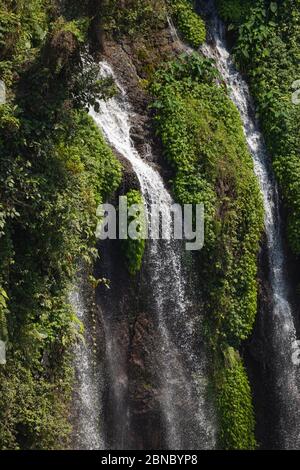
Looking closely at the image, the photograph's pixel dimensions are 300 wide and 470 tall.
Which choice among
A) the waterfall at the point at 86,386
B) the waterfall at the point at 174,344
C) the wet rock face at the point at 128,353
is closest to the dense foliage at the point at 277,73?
the waterfall at the point at 174,344

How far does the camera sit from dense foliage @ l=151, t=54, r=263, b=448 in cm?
1842

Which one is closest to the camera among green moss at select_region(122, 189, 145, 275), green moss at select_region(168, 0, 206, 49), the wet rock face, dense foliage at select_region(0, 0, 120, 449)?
dense foliage at select_region(0, 0, 120, 449)

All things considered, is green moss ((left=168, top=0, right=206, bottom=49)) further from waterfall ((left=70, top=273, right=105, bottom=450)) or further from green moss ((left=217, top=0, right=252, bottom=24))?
waterfall ((left=70, top=273, right=105, bottom=450))

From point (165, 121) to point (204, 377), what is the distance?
464 centimetres

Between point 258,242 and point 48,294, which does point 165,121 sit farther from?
point 48,294

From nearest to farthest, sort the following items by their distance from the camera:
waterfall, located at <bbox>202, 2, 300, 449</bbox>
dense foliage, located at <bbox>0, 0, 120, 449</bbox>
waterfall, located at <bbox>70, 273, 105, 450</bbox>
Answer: dense foliage, located at <bbox>0, 0, 120, 449</bbox> < waterfall, located at <bbox>70, 273, 105, 450</bbox> < waterfall, located at <bbox>202, 2, 300, 449</bbox>

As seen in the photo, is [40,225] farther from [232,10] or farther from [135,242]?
[232,10]

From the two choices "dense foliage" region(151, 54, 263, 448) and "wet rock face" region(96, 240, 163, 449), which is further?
"dense foliage" region(151, 54, 263, 448)

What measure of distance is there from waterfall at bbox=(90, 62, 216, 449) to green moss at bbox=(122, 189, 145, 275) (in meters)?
0.23

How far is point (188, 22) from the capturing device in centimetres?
2086

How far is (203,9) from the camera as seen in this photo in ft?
70.5

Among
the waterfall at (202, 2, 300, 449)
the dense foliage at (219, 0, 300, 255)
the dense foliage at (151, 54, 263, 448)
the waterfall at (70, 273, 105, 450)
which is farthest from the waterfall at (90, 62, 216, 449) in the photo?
the dense foliage at (219, 0, 300, 255)

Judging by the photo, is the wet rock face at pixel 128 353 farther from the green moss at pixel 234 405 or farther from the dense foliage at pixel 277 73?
the dense foliage at pixel 277 73

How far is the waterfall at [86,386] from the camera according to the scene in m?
16.5
